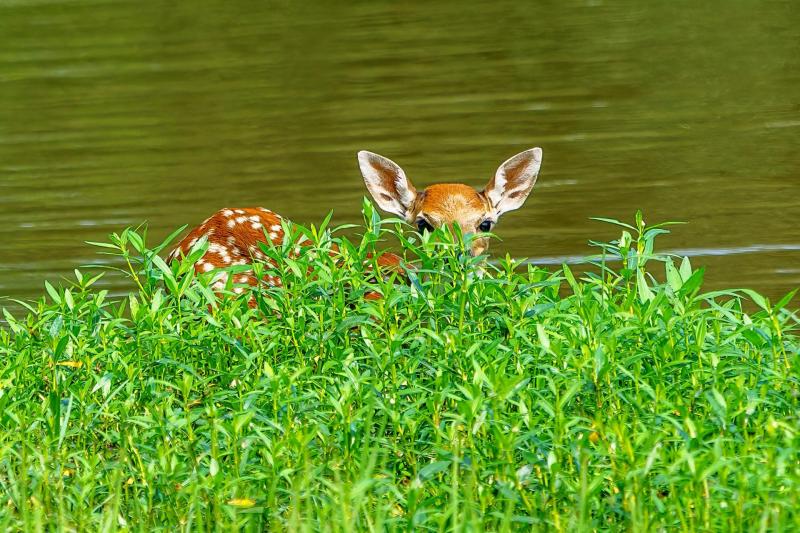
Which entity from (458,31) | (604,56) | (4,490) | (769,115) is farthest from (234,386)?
(458,31)

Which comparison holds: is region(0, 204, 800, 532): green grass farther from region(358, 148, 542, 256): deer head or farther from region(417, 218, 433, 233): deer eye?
region(358, 148, 542, 256): deer head

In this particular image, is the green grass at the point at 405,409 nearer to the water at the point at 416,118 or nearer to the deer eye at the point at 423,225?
the deer eye at the point at 423,225

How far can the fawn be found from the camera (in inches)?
312

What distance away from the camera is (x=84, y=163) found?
49.7 feet

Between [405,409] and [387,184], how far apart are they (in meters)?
3.46

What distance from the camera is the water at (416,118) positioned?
12219 mm

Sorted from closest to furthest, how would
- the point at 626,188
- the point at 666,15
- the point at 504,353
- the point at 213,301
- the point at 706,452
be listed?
the point at 706,452, the point at 504,353, the point at 213,301, the point at 626,188, the point at 666,15

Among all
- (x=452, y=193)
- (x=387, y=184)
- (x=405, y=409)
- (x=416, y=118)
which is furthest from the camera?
A: (x=416, y=118)

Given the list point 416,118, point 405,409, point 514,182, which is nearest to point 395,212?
point 514,182

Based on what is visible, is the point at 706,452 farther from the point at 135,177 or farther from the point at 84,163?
the point at 84,163

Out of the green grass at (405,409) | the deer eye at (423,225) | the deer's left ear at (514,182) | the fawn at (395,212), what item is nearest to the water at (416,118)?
the deer's left ear at (514,182)

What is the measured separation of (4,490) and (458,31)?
53.4ft

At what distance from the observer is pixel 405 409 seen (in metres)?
5.61

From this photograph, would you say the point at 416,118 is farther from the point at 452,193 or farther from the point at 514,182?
the point at 452,193
